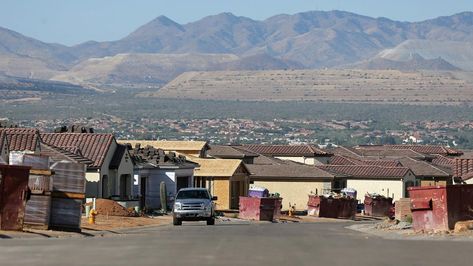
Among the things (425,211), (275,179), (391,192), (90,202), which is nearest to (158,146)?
(275,179)

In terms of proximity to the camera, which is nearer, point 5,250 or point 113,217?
point 5,250

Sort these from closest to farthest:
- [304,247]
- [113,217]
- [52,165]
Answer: [304,247], [52,165], [113,217]

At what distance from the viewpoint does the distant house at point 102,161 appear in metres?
67.1

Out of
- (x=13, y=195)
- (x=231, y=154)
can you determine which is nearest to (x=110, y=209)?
(x=13, y=195)

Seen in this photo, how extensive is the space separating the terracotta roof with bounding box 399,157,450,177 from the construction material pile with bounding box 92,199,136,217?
55191mm

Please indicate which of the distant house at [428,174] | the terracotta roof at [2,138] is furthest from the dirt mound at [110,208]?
the distant house at [428,174]

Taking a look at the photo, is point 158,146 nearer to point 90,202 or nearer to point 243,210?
point 243,210

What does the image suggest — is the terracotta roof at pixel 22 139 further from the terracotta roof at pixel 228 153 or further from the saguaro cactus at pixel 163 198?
the terracotta roof at pixel 228 153

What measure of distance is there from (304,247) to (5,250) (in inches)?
305

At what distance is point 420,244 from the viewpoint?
3634 centimetres

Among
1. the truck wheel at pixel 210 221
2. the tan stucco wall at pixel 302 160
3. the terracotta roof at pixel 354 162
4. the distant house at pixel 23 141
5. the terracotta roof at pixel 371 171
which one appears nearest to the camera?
the truck wheel at pixel 210 221

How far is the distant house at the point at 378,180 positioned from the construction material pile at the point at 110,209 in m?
47.2

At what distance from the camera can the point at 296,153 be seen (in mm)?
122438

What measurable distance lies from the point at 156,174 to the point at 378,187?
3475 cm
